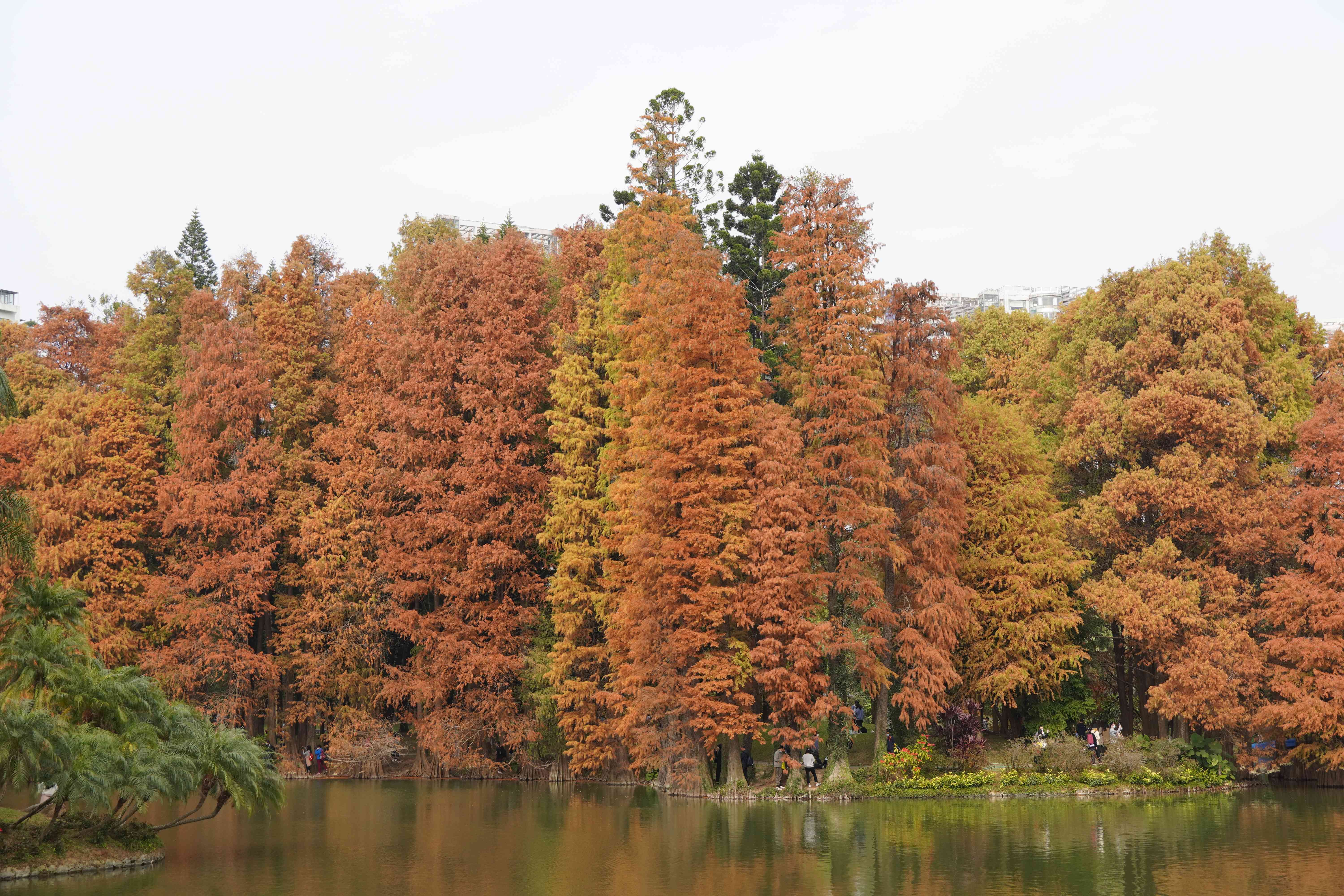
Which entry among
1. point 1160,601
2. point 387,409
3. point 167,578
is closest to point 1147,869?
point 1160,601

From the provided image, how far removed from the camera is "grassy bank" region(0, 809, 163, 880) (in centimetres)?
2012

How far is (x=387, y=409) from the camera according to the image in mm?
41969

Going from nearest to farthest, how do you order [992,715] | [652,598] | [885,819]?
[885,819] < [652,598] < [992,715]

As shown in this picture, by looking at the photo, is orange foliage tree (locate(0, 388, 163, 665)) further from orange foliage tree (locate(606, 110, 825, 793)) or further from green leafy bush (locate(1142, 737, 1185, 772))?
green leafy bush (locate(1142, 737, 1185, 772))

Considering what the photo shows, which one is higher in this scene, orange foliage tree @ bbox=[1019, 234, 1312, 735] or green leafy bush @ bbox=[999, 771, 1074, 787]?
orange foliage tree @ bbox=[1019, 234, 1312, 735]

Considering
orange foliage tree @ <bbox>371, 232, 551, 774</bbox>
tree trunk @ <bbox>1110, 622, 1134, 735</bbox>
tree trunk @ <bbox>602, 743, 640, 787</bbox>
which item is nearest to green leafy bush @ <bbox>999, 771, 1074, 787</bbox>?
tree trunk @ <bbox>1110, 622, 1134, 735</bbox>

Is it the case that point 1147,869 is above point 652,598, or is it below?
below

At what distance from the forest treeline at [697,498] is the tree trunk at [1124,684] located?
5.9 inches

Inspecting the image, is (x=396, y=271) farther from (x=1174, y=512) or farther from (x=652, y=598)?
(x=1174, y=512)

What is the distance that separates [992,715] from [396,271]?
2734 cm

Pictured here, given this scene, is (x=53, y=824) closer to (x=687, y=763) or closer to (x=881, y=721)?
(x=687, y=763)

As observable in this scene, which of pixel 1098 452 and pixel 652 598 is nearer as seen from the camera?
pixel 652 598

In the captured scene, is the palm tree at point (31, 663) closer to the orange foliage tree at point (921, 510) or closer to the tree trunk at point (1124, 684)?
the orange foliage tree at point (921, 510)

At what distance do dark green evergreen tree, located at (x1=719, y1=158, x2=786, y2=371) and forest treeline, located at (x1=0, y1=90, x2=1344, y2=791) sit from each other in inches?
5.3
